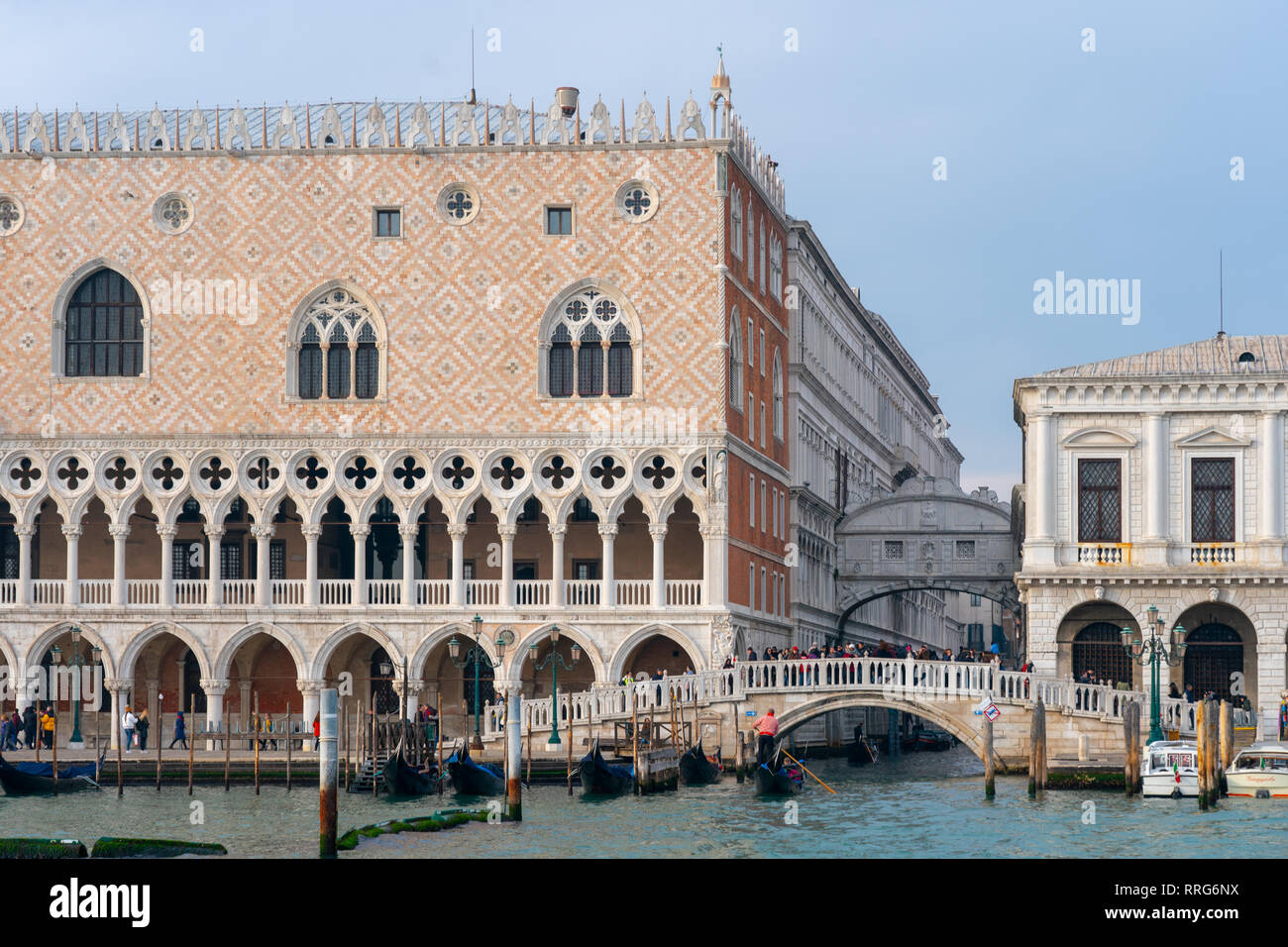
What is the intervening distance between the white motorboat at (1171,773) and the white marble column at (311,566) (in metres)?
15.7

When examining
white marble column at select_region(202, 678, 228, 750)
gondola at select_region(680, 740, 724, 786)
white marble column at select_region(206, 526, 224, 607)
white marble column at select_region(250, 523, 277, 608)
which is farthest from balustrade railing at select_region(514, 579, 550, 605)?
gondola at select_region(680, 740, 724, 786)

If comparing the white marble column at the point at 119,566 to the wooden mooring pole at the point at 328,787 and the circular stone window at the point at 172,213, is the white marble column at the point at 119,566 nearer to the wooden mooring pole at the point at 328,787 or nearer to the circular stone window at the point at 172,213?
the circular stone window at the point at 172,213

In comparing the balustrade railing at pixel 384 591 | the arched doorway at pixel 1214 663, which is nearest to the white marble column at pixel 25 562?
the balustrade railing at pixel 384 591

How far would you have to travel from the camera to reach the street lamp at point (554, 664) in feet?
118

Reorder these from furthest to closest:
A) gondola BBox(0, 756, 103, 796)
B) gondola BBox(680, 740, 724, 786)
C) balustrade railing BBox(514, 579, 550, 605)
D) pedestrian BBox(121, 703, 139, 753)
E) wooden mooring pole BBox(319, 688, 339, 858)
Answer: balustrade railing BBox(514, 579, 550, 605), pedestrian BBox(121, 703, 139, 753), gondola BBox(680, 740, 724, 786), gondola BBox(0, 756, 103, 796), wooden mooring pole BBox(319, 688, 339, 858)

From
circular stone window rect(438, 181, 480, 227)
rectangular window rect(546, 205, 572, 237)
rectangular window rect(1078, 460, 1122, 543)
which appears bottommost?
rectangular window rect(1078, 460, 1122, 543)

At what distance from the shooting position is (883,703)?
120 ft

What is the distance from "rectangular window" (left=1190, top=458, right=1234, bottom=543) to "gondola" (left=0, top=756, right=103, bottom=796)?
1892 centimetres

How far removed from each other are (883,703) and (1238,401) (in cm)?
866

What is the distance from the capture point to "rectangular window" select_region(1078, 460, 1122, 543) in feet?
130

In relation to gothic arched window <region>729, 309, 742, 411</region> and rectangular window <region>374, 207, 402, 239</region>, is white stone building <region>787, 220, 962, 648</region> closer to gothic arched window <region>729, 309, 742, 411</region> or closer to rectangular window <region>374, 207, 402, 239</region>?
gothic arched window <region>729, 309, 742, 411</region>
